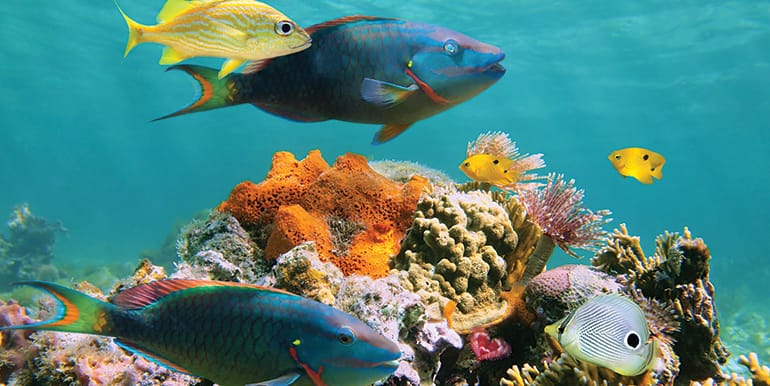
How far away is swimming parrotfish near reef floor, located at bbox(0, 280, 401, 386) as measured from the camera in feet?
4.62

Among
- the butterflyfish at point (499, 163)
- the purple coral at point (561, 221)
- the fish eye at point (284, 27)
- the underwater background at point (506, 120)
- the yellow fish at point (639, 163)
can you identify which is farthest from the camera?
the underwater background at point (506, 120)

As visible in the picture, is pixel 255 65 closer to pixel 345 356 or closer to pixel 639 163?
pixel 345 356

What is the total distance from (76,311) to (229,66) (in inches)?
44.9

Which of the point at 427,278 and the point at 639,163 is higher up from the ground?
the point at 639,163

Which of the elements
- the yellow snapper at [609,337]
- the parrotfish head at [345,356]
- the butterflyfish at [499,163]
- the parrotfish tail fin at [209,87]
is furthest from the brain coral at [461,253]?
the parrotfish tail fin at [209,87]

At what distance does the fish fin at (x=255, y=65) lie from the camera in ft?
6.85

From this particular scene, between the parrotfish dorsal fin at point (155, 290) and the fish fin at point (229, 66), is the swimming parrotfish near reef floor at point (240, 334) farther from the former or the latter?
the fish fin at point (229, 66)

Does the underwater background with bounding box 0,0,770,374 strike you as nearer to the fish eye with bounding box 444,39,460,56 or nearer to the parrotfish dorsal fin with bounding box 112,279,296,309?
the fish eye with bounding box 444,39,460,56

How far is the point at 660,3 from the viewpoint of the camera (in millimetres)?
28594

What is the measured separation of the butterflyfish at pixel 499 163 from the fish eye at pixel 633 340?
2.12 meters

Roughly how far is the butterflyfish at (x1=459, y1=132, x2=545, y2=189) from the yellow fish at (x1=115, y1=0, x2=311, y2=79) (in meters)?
2.51

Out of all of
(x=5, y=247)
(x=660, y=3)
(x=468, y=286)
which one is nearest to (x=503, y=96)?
(x=660, y=3)

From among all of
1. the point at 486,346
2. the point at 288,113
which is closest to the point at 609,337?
the point at 486,346

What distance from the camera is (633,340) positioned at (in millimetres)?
2141
